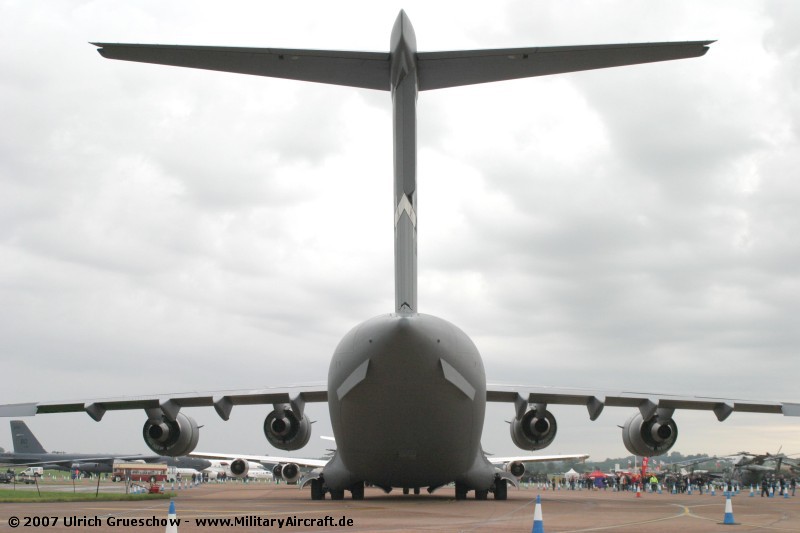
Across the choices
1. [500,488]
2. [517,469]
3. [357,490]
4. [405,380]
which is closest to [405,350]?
[405,380]

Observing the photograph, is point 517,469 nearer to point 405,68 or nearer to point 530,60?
point 405,68

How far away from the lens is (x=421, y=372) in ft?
38.4

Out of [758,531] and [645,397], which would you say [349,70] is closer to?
[758,531]

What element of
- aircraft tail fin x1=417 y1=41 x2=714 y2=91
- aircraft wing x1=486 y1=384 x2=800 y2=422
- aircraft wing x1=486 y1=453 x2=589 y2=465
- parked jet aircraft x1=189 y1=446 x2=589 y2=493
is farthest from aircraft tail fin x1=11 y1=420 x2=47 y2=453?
aircraft tail fin x1=417 y1=41 x2=714 y2=91

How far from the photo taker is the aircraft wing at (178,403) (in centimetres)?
1635

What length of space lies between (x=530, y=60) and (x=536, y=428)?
9.54 m

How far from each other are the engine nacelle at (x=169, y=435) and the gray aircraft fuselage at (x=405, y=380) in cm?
416

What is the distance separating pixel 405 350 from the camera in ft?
37.3

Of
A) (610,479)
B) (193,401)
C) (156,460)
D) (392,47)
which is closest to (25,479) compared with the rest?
(156,460)

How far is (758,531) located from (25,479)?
1635 inches

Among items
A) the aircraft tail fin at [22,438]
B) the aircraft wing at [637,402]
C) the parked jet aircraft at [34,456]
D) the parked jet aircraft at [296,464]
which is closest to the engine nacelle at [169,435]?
the aircraft wing at [637,402]

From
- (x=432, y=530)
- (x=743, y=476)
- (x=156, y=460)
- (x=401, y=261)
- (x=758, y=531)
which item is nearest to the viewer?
(x=432, y=530)

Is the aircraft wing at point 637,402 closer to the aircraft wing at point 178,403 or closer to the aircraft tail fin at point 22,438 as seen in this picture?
the aircraft wing at point 178,403

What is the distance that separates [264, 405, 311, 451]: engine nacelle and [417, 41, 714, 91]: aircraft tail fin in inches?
338
